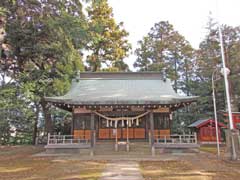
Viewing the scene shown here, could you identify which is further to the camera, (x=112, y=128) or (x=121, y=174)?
(x=112, y=128)

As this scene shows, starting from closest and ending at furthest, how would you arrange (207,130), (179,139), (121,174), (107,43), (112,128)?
(121,174) < (179,139) < (112,128) < (207,130) < (107,43)

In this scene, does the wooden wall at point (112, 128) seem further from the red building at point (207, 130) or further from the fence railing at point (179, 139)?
the red building at point (207, 130)

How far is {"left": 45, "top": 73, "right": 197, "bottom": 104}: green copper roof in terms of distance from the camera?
13.5 m

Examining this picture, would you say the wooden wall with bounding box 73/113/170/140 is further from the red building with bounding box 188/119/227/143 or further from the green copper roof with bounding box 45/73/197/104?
the red building with bounding box 188/119/227/143

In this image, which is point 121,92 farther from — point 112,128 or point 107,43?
point 107,43

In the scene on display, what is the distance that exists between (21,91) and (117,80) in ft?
26.0

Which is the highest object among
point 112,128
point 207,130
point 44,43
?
point 44,43

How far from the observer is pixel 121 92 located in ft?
53.4

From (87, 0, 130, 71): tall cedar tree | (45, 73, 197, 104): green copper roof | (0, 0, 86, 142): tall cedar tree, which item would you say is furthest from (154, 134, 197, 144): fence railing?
(87, 0, 130, 71): tall cedar tree

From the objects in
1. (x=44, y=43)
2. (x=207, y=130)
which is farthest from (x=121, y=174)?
(x=207, y=130)

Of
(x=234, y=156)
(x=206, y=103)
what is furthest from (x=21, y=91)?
(x=206, y=103)

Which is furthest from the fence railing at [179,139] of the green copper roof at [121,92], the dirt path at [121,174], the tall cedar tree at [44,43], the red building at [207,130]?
the red building at [207,130]

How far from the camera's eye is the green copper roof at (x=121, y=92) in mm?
13508

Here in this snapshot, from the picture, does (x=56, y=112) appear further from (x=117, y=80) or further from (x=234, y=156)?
(x=234, y=156)
